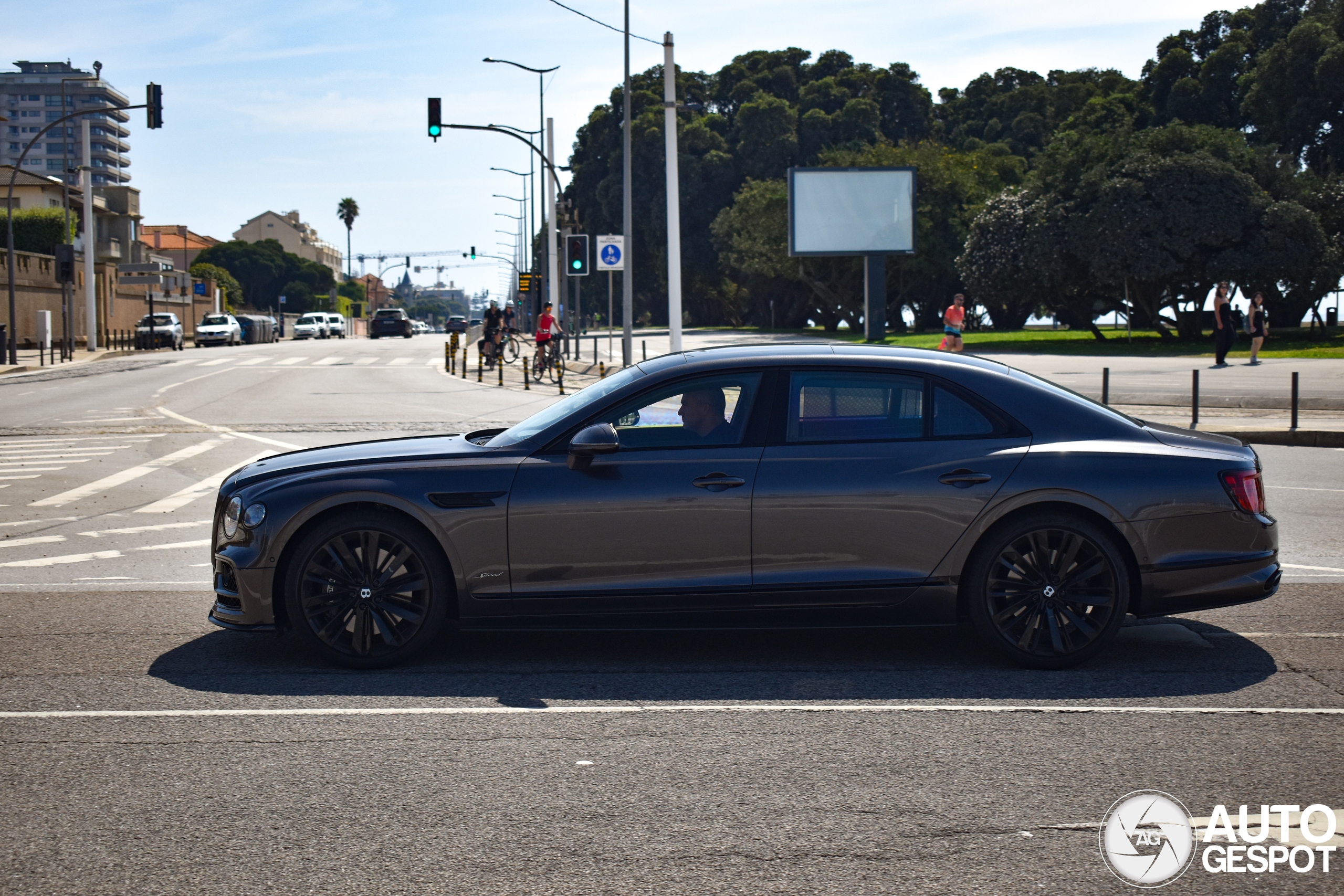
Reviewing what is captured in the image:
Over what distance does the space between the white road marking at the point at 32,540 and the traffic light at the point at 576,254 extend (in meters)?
22.6

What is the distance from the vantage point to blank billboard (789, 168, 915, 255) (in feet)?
153

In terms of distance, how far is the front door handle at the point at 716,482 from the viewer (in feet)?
18.6

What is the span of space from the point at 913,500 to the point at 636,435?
1288mm

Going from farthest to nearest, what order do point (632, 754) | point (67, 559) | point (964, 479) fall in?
point (67, 559)
point (964, 479)
point (632, 754)

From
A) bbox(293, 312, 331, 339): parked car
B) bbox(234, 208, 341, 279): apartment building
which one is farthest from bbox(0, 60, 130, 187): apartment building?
bbox(293, 312, 331, 339): parked car

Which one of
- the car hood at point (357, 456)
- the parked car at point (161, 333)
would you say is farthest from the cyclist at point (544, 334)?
the parked car at point (161, 333)

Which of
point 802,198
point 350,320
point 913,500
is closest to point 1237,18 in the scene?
point 802,198

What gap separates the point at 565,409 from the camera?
608cm

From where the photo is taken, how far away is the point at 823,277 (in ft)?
221

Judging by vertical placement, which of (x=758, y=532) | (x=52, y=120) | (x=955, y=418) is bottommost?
(x=758, y=532)

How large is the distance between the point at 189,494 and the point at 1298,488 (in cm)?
1070

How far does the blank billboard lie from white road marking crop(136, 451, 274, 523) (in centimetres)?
3513

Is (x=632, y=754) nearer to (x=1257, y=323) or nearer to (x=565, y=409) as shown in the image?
(x=565, y=409)

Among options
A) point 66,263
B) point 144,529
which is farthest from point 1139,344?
point 144,529
